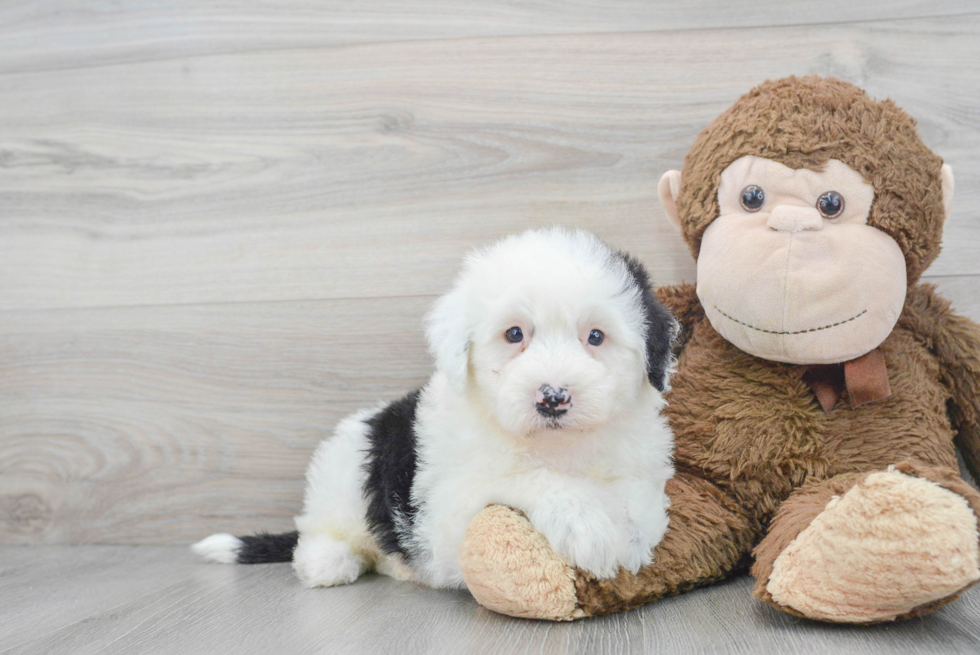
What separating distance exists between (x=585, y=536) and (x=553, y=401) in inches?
8.1

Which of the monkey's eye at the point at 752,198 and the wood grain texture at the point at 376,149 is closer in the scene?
the monkey's eye at the point at 752,198

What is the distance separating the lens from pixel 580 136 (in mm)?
1727

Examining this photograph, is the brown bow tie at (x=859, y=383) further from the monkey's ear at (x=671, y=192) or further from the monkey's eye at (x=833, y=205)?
the monkey's ear at (x=671, y=192)

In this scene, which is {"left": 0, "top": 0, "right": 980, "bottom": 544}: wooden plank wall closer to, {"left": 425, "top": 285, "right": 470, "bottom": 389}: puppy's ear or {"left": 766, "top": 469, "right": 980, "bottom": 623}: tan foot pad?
{"left": 425, "top": 285, "right": 470, "bottom": 389}: puppy's ear

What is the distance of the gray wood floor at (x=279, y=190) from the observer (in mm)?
1663

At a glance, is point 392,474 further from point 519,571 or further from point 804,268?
point 804,268

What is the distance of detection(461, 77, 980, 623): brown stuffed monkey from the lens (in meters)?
1.14

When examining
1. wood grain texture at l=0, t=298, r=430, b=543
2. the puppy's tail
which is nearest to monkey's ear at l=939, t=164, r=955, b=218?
wood grain texture at l=0, t=298, r=430, b=543

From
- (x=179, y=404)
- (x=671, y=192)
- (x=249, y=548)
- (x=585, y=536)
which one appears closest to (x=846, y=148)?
(x=671, y=192)

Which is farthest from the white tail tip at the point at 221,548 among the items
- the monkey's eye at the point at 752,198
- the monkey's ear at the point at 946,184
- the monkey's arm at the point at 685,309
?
the monkey's ear at the point at 946,184

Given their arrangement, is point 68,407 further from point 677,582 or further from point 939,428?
point 939,428

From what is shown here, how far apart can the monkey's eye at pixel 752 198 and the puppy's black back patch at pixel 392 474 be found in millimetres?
686

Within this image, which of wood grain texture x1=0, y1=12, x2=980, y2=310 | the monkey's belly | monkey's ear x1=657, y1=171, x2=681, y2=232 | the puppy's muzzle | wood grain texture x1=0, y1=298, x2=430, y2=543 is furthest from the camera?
wood grain texture x1=0, y1=298, x2=430, y2=543

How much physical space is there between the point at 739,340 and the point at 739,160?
12.5 inches
